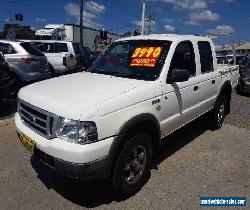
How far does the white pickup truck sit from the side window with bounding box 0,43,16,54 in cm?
528

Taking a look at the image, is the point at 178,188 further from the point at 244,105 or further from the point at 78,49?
the point at 78,49

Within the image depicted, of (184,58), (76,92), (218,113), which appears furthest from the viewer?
(218,113)

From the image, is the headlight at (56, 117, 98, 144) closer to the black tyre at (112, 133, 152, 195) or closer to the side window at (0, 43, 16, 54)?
the black tyre at (112, 133, 152, 195)

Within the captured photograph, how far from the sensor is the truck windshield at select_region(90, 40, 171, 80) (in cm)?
427

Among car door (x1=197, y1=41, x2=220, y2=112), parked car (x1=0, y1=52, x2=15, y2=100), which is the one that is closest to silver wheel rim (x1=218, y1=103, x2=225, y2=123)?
car door (x1=197, y1=41, x2=220, y2=112)

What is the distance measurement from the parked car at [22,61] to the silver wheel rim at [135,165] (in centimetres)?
622

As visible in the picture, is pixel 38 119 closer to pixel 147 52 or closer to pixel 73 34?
pixel 147 52

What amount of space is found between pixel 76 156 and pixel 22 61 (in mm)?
7153

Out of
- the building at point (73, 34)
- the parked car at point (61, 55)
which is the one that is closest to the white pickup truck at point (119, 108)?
the parked car at point (61, 55)

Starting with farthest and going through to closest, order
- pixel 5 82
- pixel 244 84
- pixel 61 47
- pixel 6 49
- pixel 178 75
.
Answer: pixel 61 47 < pixel 244 84 < pixel 6 49 < pixel 5 82 < pixel 178 75

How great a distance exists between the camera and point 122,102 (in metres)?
3.45

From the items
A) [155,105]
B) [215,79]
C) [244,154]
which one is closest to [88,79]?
[155,105]

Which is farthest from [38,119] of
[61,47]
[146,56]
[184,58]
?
[61,47]

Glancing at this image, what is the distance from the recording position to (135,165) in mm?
3893
